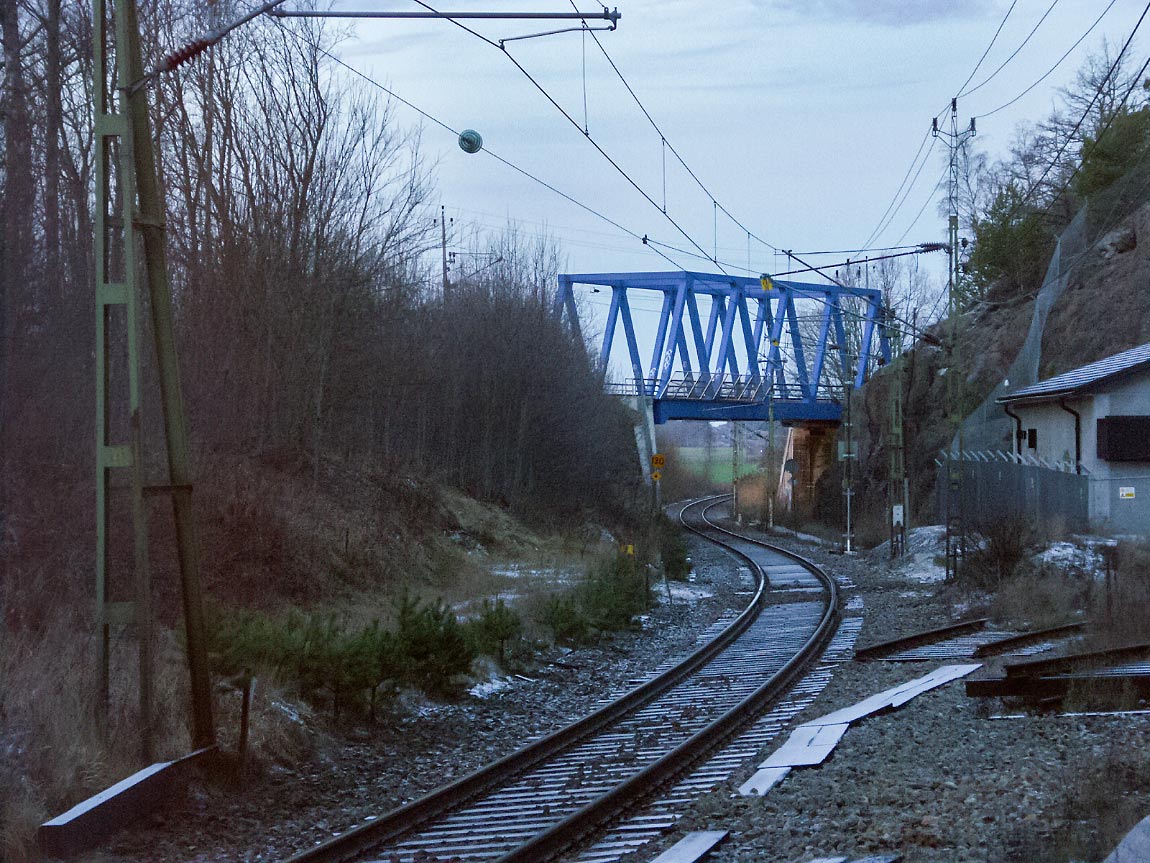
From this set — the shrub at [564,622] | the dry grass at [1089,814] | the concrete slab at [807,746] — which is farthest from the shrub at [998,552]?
the dry grass at [1089,814]

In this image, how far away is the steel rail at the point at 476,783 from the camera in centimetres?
800

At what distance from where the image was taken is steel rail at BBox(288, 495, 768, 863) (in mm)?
7998

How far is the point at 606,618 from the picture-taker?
67.2 feet

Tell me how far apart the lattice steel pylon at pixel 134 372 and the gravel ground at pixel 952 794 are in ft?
14.3

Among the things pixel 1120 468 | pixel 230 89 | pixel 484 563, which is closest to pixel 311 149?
pixel 230 89

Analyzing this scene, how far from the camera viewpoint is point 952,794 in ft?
28.6

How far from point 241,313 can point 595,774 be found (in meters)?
15.7

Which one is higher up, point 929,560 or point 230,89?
point 230,89

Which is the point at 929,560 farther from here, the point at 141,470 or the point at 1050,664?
the point at 141,470

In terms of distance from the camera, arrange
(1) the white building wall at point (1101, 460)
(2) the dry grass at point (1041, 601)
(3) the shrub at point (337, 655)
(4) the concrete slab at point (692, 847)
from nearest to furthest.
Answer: (4) the concrete slab at point (692, 847) < (3) the shrub at point (337, 655) < (2) the dry grass at point (1041, 601) < (1) the white building wall at point (1101, 460)

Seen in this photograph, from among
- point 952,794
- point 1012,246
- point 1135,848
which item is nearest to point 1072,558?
point 952,794

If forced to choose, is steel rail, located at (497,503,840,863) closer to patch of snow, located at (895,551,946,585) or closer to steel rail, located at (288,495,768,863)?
steel rail, located at (288,495,768,863)

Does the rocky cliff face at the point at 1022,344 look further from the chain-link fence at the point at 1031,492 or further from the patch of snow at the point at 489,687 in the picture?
the patch of snow at the point at 489,687

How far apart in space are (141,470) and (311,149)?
17368mm
